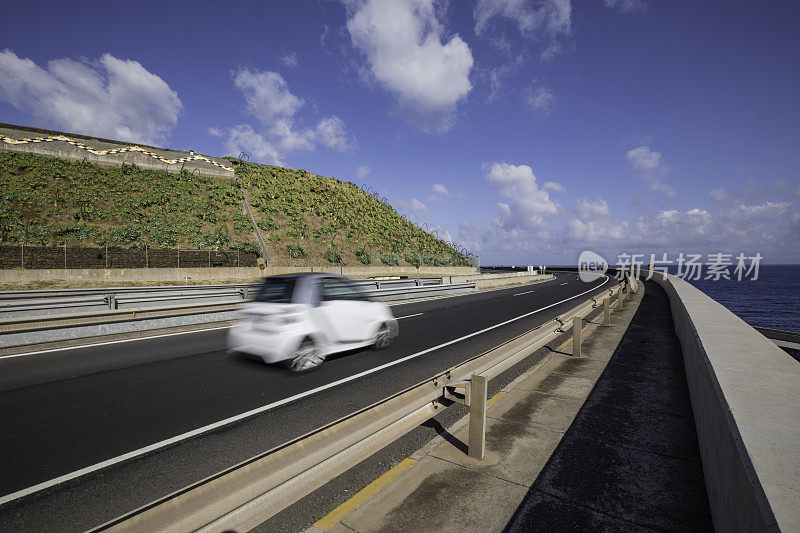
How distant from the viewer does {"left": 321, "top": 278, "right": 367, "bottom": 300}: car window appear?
7.41 m

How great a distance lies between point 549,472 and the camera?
3.77m

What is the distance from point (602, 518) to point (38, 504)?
4827 millimetres

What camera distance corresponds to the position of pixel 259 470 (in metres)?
1.98

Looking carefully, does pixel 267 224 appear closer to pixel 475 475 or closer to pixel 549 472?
pixel 475 475

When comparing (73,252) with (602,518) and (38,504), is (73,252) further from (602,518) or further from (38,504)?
(602,518)

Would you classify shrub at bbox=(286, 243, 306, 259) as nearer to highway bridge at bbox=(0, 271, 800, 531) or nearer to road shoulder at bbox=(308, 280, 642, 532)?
highway bridge at bbox=(0, 271, 800, 531)

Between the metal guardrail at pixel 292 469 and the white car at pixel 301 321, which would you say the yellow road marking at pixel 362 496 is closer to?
the metal guardrail at pixel 292 469

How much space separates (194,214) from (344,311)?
1641 inches

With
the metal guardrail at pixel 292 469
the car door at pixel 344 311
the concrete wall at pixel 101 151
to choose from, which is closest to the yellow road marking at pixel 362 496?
the metal guardrail at pixel 292 469

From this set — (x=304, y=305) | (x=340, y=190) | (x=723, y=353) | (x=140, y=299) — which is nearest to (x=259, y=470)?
(x=304, y=305)

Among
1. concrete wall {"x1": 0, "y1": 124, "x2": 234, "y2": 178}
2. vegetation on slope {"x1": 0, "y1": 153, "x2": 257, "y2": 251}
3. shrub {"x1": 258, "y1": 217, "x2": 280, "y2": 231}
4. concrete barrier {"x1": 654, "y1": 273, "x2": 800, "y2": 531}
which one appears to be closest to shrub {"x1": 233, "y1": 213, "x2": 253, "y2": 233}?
vegetation on slope {"x1": 0, "y1": 153, "x2": 257, "y2": 251}

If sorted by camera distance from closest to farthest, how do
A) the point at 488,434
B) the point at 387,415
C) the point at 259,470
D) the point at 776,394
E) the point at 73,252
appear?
the point at 259,470, the point at 387,415, the point at 776,394, the point at 488,434, the point at 73,252

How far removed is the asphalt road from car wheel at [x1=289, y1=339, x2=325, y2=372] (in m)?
0.17

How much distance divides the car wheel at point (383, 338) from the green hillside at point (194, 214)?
31.1 m
